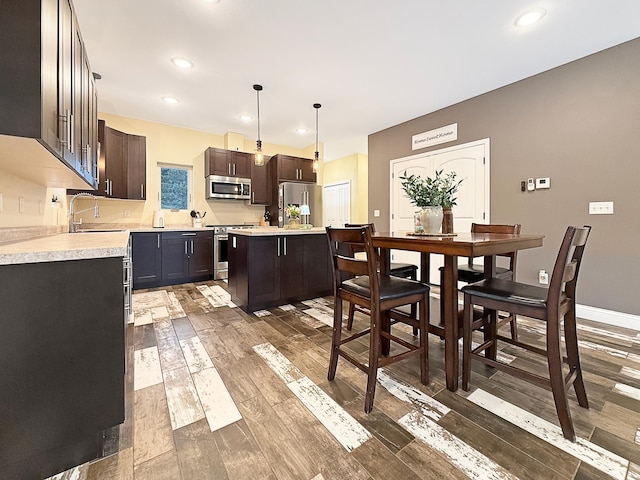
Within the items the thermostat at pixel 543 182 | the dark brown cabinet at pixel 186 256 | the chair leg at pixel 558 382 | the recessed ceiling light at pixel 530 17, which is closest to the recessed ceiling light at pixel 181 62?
the dark brown cabinet at pixel 186 256

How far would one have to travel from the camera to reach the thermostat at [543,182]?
3244mm

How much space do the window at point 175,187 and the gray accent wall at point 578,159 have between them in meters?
4.36

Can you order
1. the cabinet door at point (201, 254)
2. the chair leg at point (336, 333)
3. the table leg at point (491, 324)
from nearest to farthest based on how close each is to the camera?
the chair leg at point (336, 333) < the table leg at point (491, 324) < the cabinet door at point (201, 254)

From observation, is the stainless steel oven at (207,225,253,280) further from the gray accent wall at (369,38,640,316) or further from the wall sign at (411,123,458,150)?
the gray accent wall at (369,38,640,316)

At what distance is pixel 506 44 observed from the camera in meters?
2.77

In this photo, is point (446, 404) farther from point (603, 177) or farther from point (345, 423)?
point (603, 177)

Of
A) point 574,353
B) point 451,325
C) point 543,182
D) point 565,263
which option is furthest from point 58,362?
point 543,182

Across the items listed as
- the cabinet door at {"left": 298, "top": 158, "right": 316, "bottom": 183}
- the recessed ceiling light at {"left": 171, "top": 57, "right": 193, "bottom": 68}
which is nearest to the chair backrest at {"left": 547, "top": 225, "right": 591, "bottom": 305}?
the recessed ceiling light at {"left": 171, "top": 57, "right": 193, "bottom": 68}

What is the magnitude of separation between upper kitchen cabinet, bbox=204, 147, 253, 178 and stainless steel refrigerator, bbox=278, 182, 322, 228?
759mm

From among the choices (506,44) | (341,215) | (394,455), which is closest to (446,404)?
(394,455)

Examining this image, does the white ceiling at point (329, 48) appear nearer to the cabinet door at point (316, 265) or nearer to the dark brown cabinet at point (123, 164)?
the dark brown cabinet at point (123, 164)

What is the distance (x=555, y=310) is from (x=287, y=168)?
4910 mm

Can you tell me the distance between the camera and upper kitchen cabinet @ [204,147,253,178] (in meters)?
5.01

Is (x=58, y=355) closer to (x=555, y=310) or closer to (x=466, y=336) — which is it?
(x=466, y=336)
